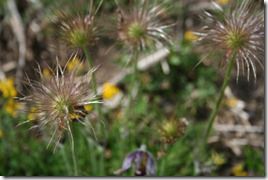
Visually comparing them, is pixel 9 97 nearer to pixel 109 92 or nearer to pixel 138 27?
pixel 109 92

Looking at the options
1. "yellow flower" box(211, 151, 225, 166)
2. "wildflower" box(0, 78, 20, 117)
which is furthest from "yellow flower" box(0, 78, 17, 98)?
"yellow flower" box(211, 151, 225, 166)

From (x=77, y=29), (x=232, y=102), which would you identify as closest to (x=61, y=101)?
(x=77, y=29)

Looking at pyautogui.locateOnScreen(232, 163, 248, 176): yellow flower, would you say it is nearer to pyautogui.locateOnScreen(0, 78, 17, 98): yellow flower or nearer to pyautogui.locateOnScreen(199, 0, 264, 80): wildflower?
pyautogui.locateOnScreen(199, 0, 264, 80): wildflower

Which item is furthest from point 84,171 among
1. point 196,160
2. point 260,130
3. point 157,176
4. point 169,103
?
point 260,130

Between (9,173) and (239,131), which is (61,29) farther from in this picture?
(239,131)

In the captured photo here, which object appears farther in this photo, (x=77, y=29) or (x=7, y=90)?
(x=7, y=90)

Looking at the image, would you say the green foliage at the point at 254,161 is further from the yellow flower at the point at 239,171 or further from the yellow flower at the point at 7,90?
the yellow flower at the point at 7,90

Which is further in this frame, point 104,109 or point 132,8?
point 104,109
